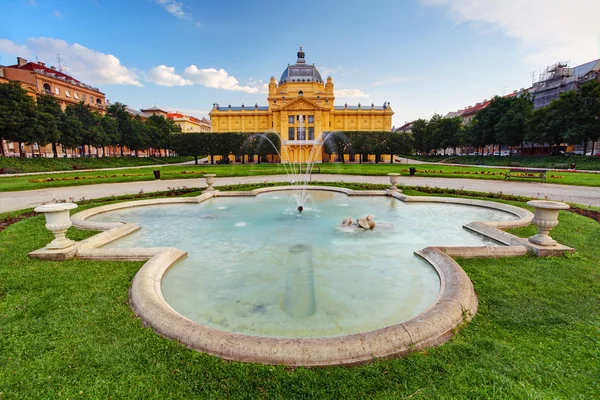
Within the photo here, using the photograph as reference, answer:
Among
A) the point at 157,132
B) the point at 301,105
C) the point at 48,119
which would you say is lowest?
the point at 48,119

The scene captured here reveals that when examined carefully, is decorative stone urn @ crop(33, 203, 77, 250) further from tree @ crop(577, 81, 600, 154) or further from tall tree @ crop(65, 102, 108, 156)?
tree @ crop(577, 81, 600, 154)

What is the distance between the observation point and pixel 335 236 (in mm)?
8281

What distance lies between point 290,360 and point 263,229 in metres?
5.99

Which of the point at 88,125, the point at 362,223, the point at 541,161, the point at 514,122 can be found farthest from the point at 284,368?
the point at 514,122

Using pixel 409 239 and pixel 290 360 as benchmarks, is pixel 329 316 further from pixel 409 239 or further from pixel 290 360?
pixel 409 239

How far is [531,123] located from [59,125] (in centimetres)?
6674

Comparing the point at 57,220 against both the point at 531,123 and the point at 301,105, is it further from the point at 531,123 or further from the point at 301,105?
the point at 301,105

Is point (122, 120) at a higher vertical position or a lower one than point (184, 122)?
lower

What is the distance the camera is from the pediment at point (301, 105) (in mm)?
65494

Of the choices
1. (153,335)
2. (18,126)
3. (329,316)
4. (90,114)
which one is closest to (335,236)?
(329,316)

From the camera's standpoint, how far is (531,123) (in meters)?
44.7

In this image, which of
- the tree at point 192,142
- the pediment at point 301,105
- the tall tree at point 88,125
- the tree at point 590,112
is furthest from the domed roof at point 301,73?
the tree at point 590,112

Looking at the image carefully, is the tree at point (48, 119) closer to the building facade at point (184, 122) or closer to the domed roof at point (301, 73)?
the domed roof at point (301, 73)

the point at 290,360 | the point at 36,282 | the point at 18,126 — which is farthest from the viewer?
the point at 18,126
